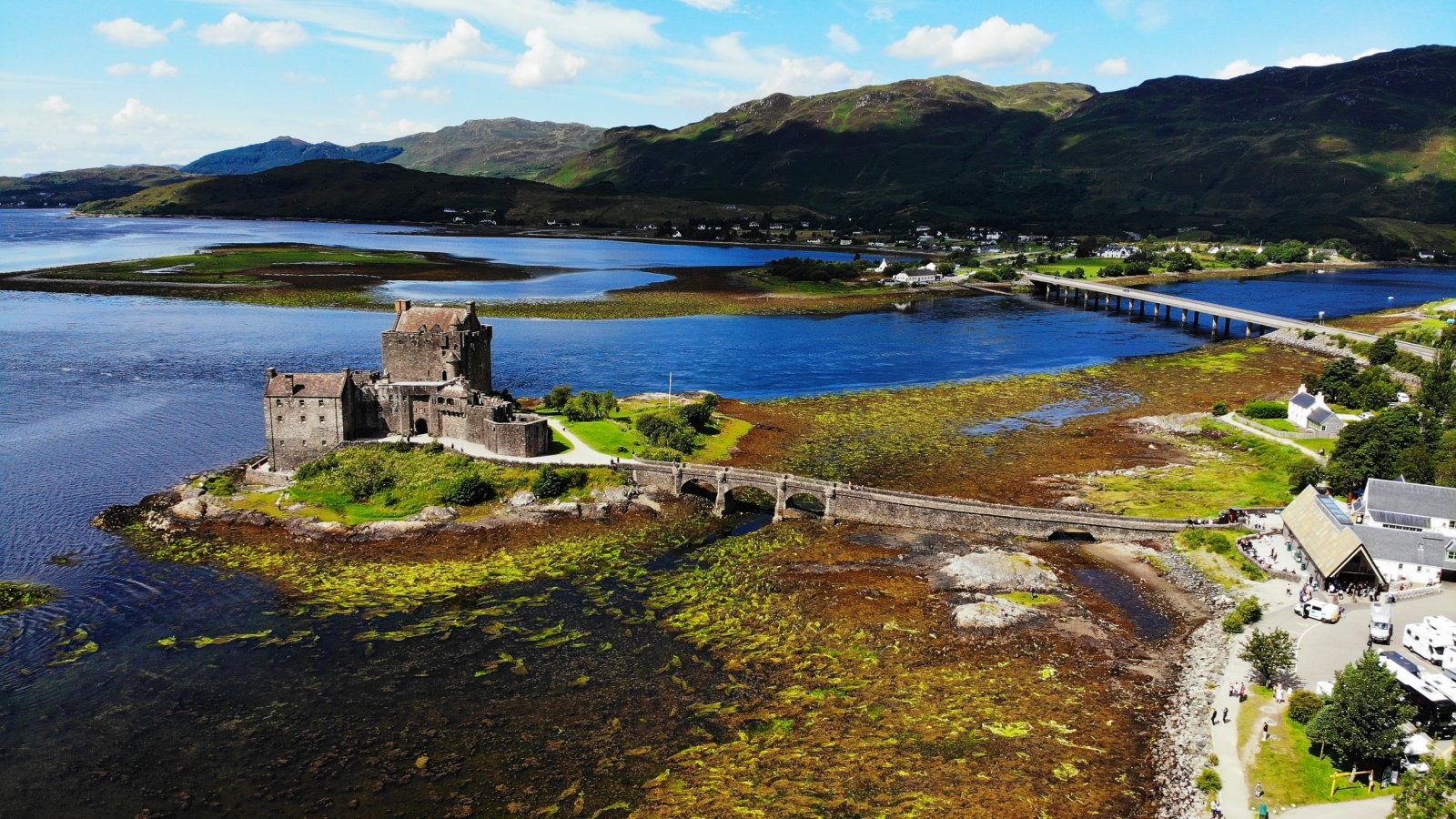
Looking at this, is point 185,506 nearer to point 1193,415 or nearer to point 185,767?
point 185,767

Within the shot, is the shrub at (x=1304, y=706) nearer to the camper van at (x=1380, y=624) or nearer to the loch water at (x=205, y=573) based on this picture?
the camper van at (x=1380, y=624)

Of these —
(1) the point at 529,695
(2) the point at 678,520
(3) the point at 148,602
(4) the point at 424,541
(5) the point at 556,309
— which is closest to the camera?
(1) the point at 529,695

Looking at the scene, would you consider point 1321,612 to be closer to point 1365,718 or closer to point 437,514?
point 1365,718

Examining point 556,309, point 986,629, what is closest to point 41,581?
point 986,629

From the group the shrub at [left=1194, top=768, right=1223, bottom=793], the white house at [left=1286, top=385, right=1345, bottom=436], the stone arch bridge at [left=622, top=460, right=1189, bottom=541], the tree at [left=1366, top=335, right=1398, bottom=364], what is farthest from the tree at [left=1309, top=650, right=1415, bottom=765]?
the tree at [left=1366, top=335, right=1398, bottom=364]

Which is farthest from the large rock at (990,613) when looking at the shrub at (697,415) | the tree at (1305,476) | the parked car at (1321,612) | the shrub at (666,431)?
the shrub at (697,415)

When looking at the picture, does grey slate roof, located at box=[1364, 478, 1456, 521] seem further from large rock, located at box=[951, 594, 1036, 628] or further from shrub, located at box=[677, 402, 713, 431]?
shrub, located at box=[677, 402, 713, 431]
